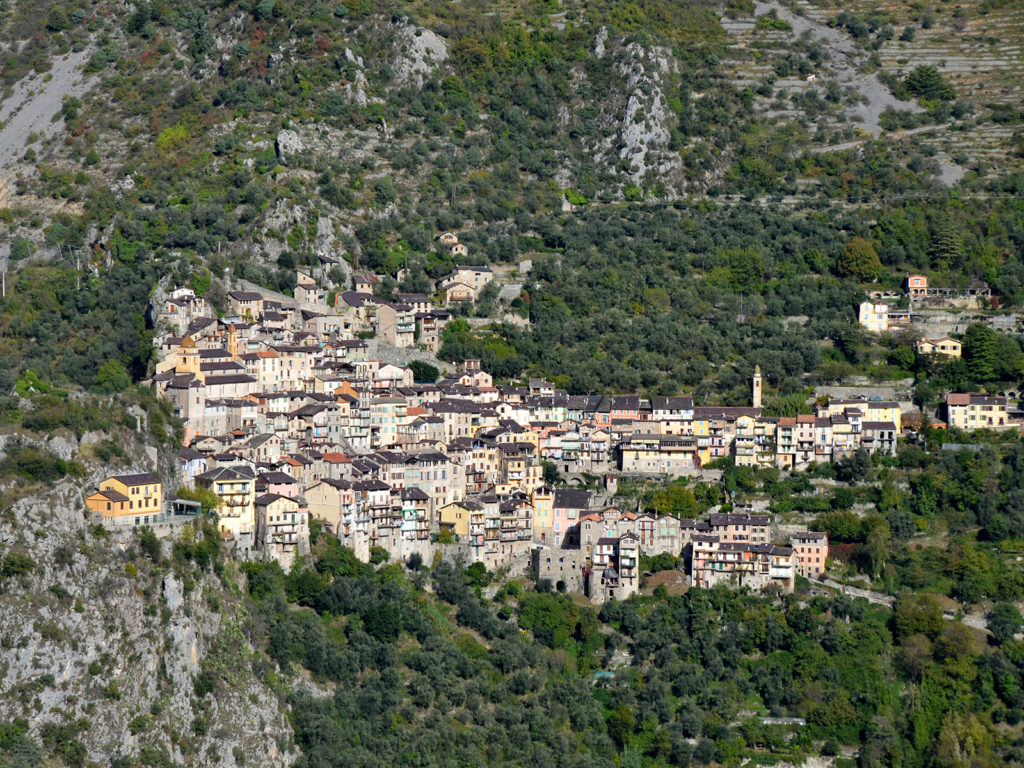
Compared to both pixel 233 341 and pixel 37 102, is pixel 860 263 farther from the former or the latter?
pixel 37 102

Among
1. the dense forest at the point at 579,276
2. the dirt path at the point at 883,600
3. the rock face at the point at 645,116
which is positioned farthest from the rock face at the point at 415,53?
the dirt path at the point at 883,600

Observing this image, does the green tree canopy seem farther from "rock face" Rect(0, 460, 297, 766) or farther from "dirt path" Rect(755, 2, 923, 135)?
"rock face" Rect(0, 460, 297, 766)

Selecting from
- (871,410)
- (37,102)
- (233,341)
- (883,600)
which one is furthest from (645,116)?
(883,600)

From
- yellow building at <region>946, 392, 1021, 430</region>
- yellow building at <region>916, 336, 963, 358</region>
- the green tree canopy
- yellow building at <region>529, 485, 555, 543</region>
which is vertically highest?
the green tree canopy

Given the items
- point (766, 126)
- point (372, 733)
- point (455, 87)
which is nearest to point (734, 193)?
point (766, 126)

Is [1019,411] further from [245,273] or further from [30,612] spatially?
[30,612]

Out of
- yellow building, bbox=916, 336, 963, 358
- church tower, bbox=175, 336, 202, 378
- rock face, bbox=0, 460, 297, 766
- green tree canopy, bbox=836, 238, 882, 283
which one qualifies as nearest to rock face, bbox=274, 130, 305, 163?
church tower, bbox=175, 336, 202, 378

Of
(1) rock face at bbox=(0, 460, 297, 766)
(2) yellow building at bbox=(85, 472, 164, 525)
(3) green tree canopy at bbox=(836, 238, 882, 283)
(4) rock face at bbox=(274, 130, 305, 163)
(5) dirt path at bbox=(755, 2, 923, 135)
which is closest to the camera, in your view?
(1) rock face at bbox=(0, 460, 297, 766)

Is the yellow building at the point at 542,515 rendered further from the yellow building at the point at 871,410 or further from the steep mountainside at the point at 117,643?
the steep mountainside at the point at 117,643
